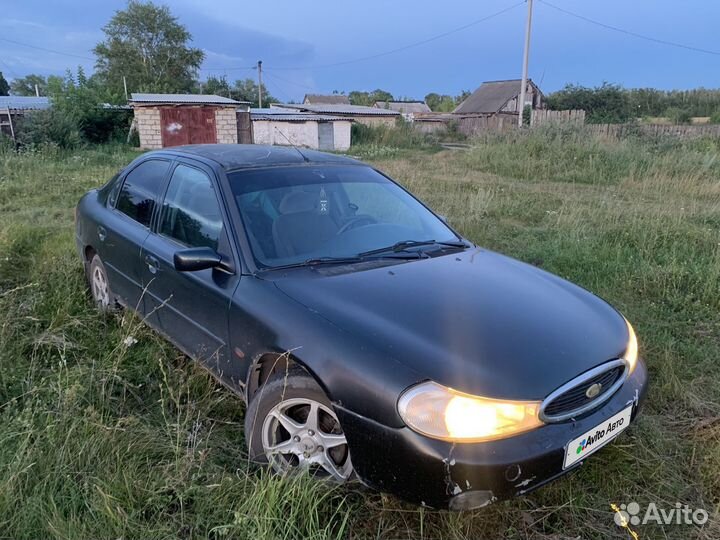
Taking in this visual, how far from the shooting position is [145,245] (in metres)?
3.21

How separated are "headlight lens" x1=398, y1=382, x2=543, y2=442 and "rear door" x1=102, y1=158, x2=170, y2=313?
226cm

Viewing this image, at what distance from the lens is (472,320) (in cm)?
215

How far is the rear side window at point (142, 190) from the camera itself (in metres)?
3.39

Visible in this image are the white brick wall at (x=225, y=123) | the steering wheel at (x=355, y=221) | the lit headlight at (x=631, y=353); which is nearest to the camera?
the lit headlight at (x=631, y=353)

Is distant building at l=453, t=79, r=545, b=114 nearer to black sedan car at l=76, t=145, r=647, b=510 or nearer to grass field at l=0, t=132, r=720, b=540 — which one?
grass field at l=0, t=132, r=720, b=540

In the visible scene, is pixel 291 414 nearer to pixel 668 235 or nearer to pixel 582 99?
pixel 668 235

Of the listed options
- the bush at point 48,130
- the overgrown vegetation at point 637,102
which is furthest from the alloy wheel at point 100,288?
the overgrown vegetation at point 637,102

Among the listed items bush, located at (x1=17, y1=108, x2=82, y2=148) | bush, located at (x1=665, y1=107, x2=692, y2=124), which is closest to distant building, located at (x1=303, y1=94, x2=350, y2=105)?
bush, located at (x1=665, y1=107, x2=692, y2=124)

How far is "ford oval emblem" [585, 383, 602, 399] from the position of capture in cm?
198

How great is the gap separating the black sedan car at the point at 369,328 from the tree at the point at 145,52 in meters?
48.0

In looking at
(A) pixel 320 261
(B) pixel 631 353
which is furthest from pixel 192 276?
(B) pixel 631 353

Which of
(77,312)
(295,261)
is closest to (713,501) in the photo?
(295,261)

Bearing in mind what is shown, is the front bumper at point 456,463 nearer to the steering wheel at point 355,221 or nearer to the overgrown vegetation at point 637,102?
the steering wheel at point 355,221

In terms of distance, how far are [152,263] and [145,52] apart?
52231 millimetres
